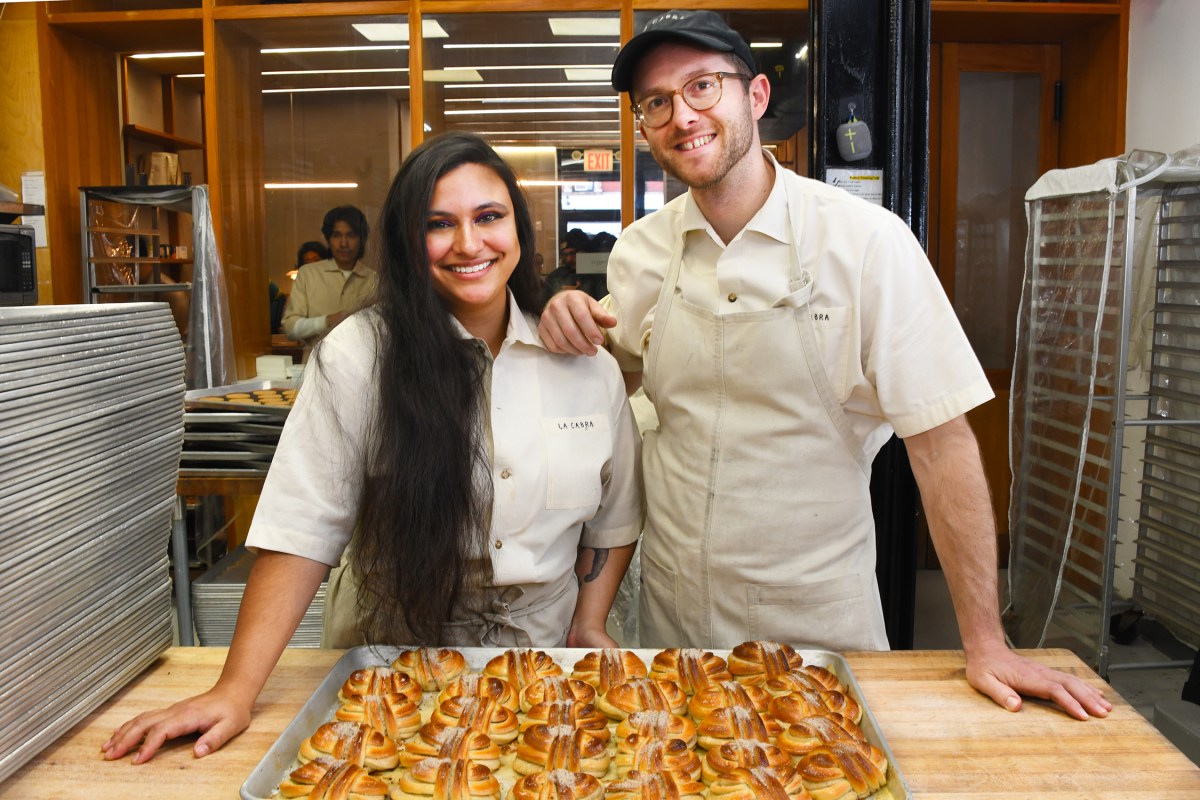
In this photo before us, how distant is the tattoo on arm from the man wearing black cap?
0.39 feet

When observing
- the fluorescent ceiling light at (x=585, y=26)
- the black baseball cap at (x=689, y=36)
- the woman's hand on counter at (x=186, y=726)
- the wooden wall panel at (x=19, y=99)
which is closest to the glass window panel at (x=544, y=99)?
the fluorescent ceiling light at (x=585, y=26)

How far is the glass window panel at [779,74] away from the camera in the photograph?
14.9 feet

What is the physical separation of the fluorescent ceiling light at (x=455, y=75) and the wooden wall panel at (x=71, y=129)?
2045 mm

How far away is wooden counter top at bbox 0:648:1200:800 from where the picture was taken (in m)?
1.23

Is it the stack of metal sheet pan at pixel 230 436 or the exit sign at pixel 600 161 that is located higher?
the exit sign at pixel 600 161

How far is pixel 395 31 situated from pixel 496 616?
373cm

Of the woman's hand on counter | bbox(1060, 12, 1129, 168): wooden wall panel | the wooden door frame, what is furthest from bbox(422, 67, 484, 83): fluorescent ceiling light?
the woman's hand on counter

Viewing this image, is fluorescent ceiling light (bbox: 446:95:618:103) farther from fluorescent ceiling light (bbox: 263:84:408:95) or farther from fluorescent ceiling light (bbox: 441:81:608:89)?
fluorescent ceiling light (bbox: 263:84:408:95)

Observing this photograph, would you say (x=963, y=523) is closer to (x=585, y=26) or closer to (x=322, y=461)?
(x=322, y=461)

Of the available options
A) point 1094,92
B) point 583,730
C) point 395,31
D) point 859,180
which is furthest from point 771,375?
point 1094,92

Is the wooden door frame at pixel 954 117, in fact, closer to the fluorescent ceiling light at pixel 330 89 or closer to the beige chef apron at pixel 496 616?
the fluorescent ceiling light at pixel 330 89

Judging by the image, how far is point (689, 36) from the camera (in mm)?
1678

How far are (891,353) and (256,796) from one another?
116 centimetres

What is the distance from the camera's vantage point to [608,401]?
183 centimetres
